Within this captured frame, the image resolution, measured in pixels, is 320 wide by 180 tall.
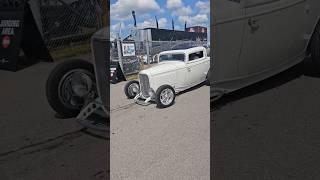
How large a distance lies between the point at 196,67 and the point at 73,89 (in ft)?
8.88

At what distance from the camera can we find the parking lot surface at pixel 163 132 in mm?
1112

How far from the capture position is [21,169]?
2861 mm

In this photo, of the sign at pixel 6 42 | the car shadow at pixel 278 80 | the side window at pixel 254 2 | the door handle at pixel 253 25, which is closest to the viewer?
the side window at pixel 254 2

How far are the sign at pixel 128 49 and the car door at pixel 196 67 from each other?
201mm

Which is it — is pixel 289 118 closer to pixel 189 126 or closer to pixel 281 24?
pixel 281 24

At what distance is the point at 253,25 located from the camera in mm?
3520

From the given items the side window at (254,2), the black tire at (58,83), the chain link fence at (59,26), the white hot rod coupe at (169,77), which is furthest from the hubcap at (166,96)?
the chain link fence at (59,26)

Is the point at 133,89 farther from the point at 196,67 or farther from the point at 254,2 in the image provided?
the point at 254,2

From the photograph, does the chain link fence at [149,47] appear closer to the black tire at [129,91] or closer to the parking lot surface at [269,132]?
the black tire at [129,91]

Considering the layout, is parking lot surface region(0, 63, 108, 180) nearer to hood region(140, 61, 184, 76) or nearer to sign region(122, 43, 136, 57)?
hood region(140, 61, 184, 76)

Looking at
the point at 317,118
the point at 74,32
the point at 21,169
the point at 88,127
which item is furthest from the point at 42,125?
the point at 74,32

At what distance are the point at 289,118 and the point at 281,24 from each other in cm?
113

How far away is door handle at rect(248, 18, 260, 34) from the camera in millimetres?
3479

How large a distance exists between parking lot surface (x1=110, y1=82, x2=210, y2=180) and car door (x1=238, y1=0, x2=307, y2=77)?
90.7 inches
